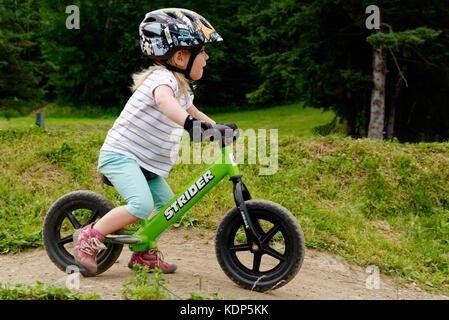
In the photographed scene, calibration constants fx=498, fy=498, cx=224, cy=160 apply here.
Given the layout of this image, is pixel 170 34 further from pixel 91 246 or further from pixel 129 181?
pixel 91 246

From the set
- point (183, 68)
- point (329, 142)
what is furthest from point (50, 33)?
point (183, 68)

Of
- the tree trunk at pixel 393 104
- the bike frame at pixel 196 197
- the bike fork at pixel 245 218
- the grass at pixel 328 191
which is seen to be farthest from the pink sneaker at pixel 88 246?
the tree trunk at pixel 393 104

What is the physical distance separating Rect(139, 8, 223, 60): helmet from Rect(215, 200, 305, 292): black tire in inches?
45.1

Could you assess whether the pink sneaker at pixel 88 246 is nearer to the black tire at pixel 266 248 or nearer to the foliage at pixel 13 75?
the black tire at pixel 266 248

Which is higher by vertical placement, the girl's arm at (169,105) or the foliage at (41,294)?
the girl's arm at (169,105)

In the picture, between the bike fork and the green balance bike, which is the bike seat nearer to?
the green balance bike

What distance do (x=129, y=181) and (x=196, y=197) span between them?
1.55 feet

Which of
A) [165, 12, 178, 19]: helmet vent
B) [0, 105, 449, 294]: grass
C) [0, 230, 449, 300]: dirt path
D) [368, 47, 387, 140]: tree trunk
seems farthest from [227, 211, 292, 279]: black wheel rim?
A: [368, 47, 387, 140]: tree trunk

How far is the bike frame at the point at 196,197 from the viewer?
3.36 meters

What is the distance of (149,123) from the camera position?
3.45 m

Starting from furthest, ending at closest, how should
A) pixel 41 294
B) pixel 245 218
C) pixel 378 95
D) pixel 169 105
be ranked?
pixel 378 95, pixel 245 218, pixel 169 105, pixel 41 294

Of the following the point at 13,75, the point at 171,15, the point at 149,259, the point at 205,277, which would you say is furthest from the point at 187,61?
the point at 13,75

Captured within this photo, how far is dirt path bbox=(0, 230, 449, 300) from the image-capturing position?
3451mm

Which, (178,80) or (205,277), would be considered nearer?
(178,80)
